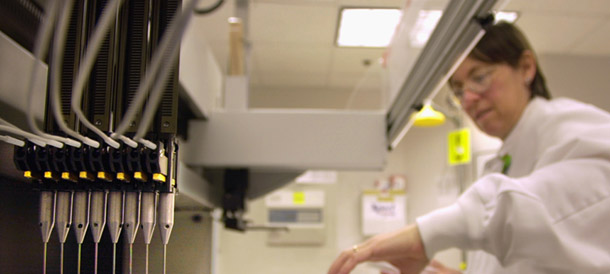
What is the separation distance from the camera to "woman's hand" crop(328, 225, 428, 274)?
786mm

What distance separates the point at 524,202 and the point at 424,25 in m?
0.31

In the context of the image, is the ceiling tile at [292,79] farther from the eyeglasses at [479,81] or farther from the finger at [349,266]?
the finger at [349,266]

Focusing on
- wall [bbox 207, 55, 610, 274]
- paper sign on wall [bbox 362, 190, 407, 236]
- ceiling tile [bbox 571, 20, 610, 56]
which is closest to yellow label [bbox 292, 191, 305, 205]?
wall [bbox 207, 55, 610, 274]

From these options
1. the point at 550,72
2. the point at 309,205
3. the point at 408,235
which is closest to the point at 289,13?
the point at 408,235

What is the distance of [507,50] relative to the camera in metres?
1.05

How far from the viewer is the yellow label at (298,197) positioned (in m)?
3.22

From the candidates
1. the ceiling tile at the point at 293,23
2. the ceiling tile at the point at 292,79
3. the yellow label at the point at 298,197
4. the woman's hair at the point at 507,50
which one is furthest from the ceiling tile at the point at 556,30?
the yellow label at the point at 298,197

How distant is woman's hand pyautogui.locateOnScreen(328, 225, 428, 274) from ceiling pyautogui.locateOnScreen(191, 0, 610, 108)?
378 millimetres

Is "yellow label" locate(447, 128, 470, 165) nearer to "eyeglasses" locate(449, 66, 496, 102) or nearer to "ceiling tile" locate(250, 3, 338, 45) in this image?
"ceiling tile" locate(250, 3, 338, 45)

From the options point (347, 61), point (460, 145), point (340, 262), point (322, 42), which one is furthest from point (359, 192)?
point (340, 262)

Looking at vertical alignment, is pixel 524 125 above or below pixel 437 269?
above

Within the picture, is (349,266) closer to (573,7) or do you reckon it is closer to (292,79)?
(573,7)

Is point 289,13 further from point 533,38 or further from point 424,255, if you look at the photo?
point 424,255

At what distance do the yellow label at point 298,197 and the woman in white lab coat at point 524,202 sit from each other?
86.3 inches
